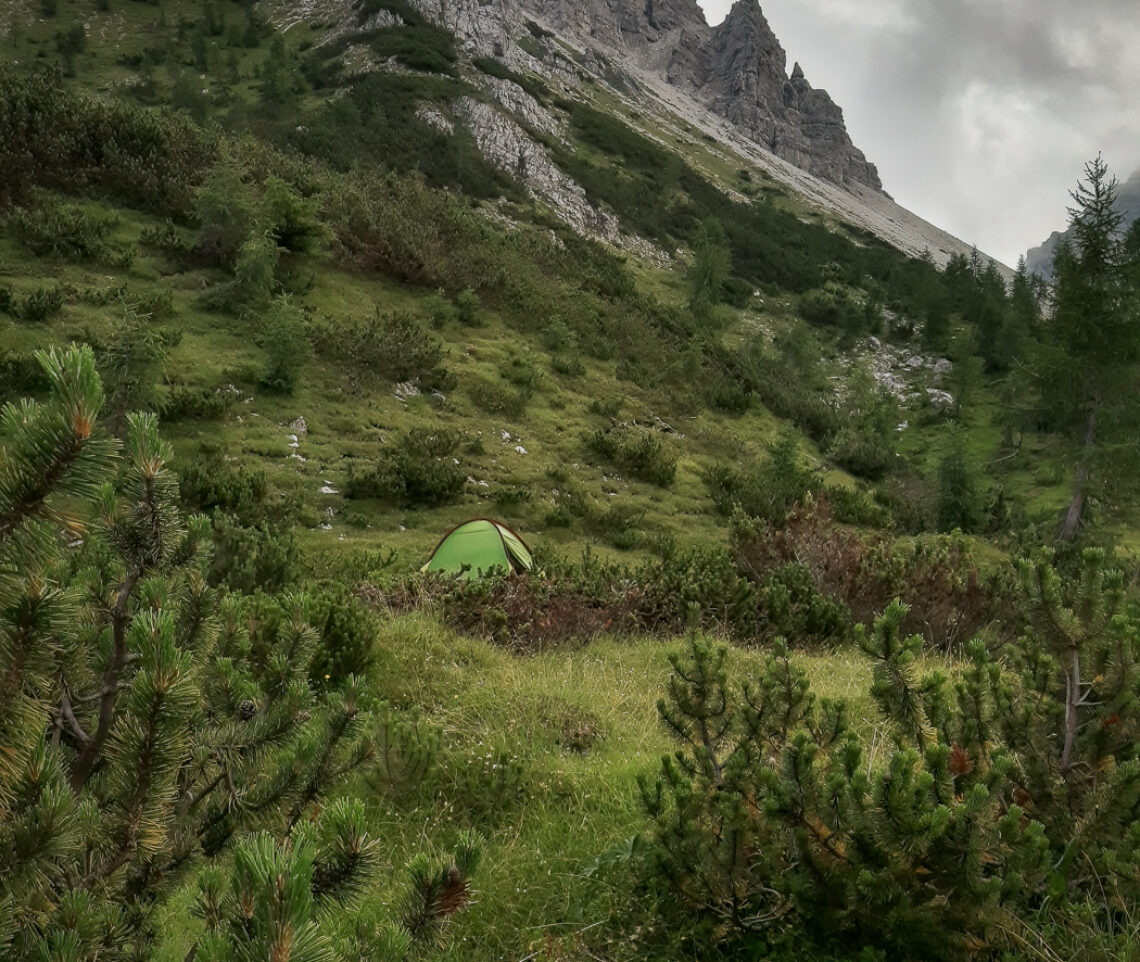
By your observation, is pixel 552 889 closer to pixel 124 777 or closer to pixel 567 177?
pixel 124 777

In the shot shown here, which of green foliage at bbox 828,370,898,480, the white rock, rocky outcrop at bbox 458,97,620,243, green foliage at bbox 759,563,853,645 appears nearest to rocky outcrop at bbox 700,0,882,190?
rocky outcrop at bbox 458,97,620,243

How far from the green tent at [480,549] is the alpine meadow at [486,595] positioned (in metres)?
0.09

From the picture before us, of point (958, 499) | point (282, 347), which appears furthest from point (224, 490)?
point (958, 499)

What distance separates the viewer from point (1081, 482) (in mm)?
16906

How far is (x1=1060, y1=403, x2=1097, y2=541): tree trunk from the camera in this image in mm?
16594


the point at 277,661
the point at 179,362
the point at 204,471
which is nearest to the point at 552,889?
the point at 277,661

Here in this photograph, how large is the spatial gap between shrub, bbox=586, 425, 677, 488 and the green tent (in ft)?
19.6

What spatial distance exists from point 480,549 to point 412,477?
9.85 feet

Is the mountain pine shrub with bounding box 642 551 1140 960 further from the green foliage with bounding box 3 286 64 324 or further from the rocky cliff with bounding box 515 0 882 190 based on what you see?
the rocky cliff with bounding box 515 0 882 190

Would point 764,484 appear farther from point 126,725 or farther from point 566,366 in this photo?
point 126,725

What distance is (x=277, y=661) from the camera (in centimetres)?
229

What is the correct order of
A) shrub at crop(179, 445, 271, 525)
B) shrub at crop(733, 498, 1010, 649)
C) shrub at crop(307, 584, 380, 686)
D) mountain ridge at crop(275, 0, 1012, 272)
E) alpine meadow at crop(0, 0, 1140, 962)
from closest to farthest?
alpine meadow at crop(0, 0, 1140, 962) < shrub at crop(307, 584, 380, 686) < shrub at crop(733, 498, 1010, 649) < shrub at crop(179, 445, 271, 525) < mountain ridge at crop(275, 0, 1012, 272)

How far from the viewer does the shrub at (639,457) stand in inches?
623

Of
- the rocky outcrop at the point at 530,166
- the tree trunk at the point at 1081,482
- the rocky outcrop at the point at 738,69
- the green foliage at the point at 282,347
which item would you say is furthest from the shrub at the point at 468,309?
the rocky outcrop at the point at 738,69
